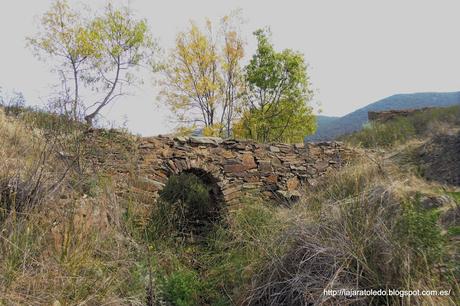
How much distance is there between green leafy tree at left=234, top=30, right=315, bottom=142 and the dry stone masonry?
8.06m

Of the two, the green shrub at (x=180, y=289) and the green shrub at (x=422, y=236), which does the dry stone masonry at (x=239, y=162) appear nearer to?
the green shrub at (x=180, y=289)

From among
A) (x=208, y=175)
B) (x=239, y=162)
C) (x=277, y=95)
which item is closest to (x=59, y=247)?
(x=208, y=175)

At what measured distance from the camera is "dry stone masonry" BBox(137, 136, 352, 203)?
275 inches

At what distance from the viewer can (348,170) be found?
22.3 feet

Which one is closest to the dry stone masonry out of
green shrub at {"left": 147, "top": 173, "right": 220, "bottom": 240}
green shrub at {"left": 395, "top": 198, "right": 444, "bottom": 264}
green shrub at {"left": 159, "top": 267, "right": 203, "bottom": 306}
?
green shrub at {"left": 147, "top": 173, "right": 220, "bottom": 240}

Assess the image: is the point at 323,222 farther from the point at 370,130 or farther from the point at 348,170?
the point at 370,130

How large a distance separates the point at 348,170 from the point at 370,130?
26.3 feet

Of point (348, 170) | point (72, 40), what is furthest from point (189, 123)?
point (348, 170)

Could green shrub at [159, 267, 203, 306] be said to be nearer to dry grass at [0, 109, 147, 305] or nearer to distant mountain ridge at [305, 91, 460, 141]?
dry grass at [0, 109, 147, 305]

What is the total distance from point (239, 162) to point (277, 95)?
9943 mm

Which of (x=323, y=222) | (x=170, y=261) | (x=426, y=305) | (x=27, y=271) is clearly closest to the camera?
(x=426, y=305)

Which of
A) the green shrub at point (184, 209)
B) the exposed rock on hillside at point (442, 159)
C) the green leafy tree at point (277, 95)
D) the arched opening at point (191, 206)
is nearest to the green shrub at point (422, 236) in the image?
the arched opening at point (191, 206)

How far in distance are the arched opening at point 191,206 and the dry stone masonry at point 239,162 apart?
26 cm

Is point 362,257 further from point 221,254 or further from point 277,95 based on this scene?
point 277,95
